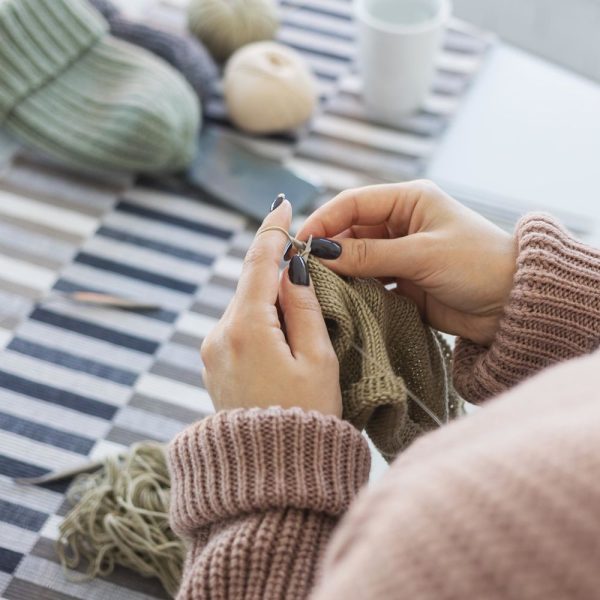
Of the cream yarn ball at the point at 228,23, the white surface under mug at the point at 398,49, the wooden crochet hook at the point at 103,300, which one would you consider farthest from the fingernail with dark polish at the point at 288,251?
the cream yarn ball at the point at 228,23

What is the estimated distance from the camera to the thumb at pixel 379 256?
706mm

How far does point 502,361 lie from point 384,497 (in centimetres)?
39

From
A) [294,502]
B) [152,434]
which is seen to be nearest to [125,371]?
[152,434]

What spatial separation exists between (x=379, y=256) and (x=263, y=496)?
24cm

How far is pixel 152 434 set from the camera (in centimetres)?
105

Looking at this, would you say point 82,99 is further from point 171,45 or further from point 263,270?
point 263,270

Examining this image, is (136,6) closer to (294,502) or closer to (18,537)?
(18,537)

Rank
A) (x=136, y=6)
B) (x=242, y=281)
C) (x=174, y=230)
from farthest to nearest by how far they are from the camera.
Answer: (x=136, y=6)
(x=174, y=230)
(x=242, y=281)

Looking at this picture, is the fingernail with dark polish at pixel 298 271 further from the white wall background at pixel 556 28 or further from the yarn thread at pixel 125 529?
the white wall background at pixel 556 28

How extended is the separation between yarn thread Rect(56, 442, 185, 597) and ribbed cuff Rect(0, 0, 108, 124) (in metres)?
0.66

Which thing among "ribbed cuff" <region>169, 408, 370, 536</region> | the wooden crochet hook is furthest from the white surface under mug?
"ribbed cuff" <region>169, 408, 370, 536</region>

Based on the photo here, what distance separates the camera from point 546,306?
0.67m

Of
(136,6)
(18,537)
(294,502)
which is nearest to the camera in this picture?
(294,502)

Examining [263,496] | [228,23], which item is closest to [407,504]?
[263,496]
